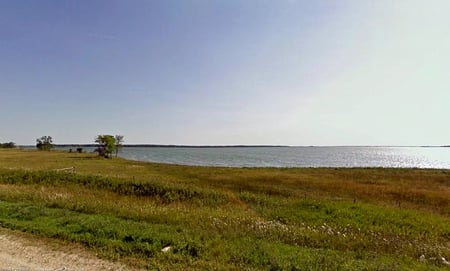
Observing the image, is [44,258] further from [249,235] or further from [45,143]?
[45,143]

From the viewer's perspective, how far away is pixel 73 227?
9.26 m

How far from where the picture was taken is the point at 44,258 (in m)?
6.93

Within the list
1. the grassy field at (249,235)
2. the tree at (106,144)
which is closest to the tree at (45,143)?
the tree at (106,144)

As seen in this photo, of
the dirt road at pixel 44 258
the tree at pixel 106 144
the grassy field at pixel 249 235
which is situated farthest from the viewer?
the tree at pixel 106 144

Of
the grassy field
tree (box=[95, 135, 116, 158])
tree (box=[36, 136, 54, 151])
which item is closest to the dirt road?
the grassy field

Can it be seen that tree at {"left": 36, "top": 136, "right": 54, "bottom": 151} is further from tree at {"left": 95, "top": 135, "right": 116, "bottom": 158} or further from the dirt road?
the dirt road

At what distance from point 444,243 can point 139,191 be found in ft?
57.5

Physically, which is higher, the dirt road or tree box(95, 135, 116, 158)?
tree box(95, 135, 116, 158)

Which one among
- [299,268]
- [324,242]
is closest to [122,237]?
[299,268]

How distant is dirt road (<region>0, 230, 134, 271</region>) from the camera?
6.43 metres

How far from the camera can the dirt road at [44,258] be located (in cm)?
643

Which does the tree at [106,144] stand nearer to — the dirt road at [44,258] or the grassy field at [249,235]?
the grassy field at [249,235]

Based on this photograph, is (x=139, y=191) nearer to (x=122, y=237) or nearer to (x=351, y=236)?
(x=122, y=237)

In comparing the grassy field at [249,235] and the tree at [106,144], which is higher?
the tree at [106,144]
